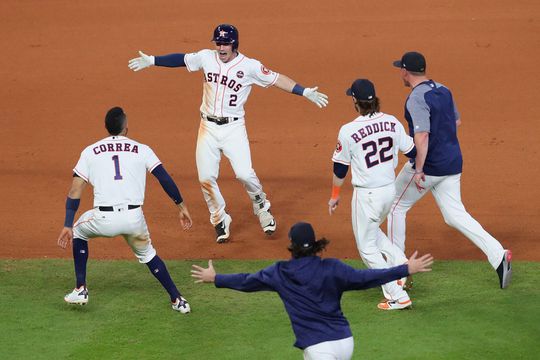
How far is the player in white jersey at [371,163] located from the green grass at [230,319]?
544 millimetres

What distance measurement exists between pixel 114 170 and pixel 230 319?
1.79 m

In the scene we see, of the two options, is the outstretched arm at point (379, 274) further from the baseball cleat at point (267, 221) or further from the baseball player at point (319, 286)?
the baseball cleat at point (267, 221)

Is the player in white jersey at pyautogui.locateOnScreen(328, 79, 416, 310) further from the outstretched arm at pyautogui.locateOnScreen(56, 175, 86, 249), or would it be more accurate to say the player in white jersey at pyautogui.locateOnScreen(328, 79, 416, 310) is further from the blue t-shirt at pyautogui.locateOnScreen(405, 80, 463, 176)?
the outstretched arm at pyautogui.locateOnScreen(56, 175, 86, 249)

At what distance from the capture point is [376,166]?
1009 cm

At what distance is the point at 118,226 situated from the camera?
33.2 ft

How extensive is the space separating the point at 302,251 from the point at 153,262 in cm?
287

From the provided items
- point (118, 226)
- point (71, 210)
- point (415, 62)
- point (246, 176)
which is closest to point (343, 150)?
point (415, 62)

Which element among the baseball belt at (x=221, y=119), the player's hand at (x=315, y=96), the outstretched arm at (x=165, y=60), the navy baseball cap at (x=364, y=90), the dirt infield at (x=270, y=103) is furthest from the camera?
the dirt infield at (x=270, y=103)

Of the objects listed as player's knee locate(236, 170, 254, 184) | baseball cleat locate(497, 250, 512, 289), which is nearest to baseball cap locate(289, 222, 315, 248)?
baseball cleat locate(497, 250, 512, 289)

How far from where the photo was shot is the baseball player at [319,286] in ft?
25.4

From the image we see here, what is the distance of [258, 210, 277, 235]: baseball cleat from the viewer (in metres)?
12.5

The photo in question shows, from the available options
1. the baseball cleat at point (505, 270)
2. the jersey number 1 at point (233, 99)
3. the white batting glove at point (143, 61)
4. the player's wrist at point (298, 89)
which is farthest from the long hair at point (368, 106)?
the white batting glove at point (143, 61)

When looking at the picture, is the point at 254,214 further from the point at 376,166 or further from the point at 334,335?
the point at 334,335

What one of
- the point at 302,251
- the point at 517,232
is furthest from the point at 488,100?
the point at 302,251
